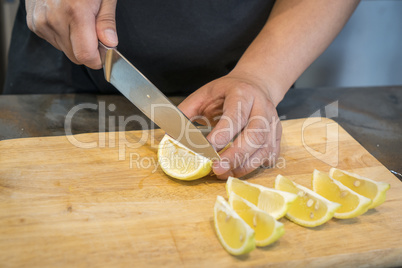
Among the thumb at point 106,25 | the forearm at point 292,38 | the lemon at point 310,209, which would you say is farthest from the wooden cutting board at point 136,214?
the thumb at point 106,25

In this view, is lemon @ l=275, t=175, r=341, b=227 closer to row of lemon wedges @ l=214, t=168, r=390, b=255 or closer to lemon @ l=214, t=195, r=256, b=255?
row of lemon wedges @ l=214, t=168, r=390, b=255

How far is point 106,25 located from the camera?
149 cm

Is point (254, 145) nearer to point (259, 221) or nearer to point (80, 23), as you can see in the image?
point (259, 221)

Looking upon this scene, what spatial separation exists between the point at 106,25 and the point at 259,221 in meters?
0.82

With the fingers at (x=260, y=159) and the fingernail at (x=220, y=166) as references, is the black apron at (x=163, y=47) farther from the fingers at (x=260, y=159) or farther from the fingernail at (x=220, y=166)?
the fingernail at (x=220, y=166)

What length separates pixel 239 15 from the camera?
6.70ft

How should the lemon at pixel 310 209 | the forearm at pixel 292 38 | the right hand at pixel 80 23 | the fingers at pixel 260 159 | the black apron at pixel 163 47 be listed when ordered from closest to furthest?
the lemon at pixel 310 209 < the right hand at pixel 80 23 < the fingers at pixel 260 159 < the forearm at pixel 292 38 < the black apron at pixel 163 47

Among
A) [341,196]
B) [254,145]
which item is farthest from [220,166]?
[341,196]

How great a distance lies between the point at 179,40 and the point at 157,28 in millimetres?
114

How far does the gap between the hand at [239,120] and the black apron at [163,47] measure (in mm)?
354

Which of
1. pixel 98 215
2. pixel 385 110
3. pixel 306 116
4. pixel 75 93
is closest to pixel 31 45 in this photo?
pixel 75 93

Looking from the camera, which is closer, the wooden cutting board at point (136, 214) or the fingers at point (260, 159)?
the wooden cutting board at point (136, 214)

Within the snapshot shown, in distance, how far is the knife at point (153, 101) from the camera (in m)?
1.52

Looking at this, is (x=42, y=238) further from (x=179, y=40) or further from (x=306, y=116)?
(x=306, y=116)
